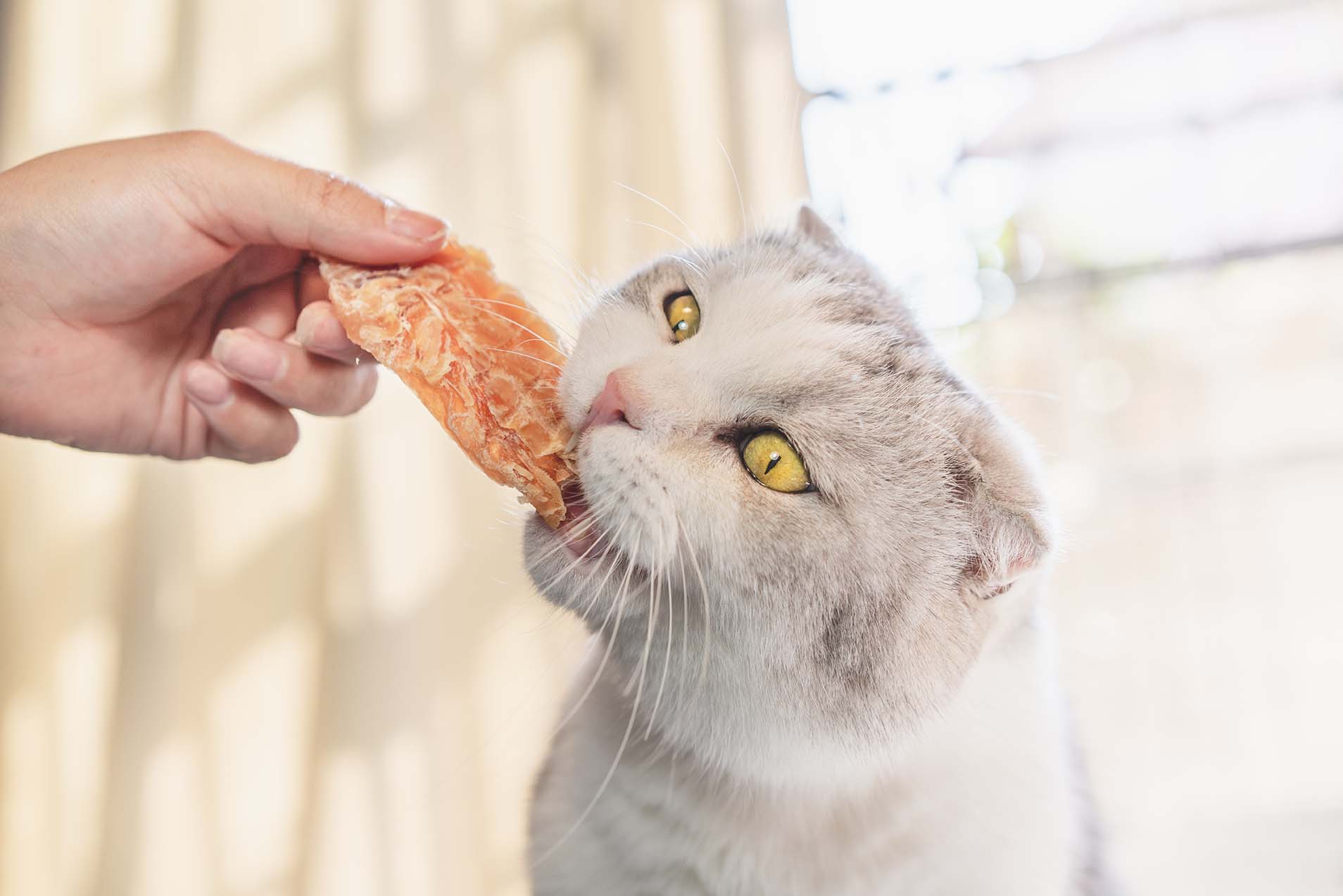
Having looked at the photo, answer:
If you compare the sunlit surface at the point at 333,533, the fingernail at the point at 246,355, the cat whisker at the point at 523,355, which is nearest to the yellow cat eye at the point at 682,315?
the cat whisker at the point at 523,355

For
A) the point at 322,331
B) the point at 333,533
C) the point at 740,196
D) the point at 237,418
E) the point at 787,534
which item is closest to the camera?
the point at 787,534

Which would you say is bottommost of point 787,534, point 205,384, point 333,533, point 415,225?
point 333,533

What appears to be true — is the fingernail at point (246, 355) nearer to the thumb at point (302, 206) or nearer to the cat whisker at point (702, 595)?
the thumb at point (302, 206)

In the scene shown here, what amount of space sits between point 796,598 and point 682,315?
0.37m

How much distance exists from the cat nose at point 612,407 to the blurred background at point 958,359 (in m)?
1.47

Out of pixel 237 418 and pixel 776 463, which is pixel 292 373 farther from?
pixel 776 463

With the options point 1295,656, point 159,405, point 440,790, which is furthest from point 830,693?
point 1295,656

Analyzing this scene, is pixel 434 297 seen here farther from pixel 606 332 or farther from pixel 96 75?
pixel 96 75

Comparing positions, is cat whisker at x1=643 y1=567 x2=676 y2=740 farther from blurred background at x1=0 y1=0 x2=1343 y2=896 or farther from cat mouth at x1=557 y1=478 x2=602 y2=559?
blurred background at x1=0 y1=0 x2=1343 y2=896

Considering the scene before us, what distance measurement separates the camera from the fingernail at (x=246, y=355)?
1.17 metres

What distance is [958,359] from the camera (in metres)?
2.31

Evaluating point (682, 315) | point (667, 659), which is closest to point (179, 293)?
point (682, 315)

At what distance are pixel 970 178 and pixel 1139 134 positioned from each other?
1.44 feet

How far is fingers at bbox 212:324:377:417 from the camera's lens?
117 centimetres
